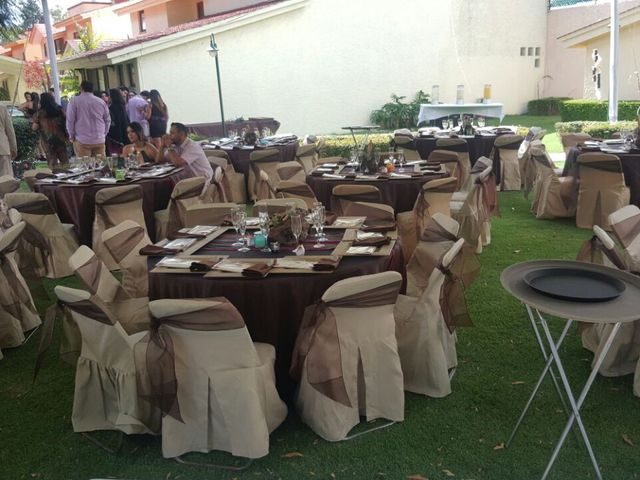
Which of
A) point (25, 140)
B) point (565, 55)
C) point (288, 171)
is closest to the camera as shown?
point (288, 171)

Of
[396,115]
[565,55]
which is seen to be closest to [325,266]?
[396,115]

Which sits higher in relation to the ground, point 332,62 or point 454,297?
point 332,62

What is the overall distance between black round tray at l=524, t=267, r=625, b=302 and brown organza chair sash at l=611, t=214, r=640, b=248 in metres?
1.39

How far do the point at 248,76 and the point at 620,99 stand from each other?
1126 cm

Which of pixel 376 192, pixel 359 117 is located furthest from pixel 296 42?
pixel 376 192

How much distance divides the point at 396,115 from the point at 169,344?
54.0ft

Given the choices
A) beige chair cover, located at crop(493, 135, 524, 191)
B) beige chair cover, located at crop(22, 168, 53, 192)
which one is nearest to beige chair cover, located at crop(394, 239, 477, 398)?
beige chair cover, located at crop(22, 168, 53, 192)

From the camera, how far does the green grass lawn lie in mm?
2795

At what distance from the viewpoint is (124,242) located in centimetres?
406

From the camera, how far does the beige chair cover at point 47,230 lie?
17.6ft

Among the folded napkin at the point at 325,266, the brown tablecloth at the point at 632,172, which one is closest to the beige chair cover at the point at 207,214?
the folded napkin at the point at 325,266

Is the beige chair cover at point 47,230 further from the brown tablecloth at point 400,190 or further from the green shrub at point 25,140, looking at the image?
the green shrub at point 25,140

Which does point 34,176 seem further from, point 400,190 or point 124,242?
point 400,190

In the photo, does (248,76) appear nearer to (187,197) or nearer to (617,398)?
(187,197)
